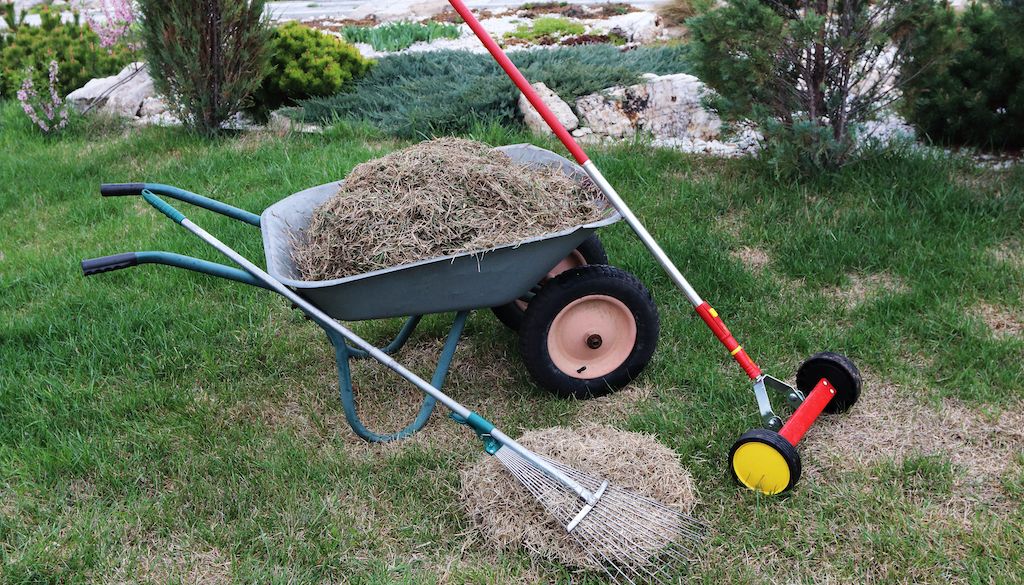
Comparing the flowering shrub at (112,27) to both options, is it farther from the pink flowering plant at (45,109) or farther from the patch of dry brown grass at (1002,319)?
the patch of dry brown grass at (1002,319)

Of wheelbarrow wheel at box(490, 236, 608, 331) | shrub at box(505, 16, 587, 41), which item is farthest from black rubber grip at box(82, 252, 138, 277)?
shrub at box(505, 16, 587, 41)

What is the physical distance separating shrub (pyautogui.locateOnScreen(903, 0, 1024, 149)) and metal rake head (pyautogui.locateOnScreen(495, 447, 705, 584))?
2.87 m

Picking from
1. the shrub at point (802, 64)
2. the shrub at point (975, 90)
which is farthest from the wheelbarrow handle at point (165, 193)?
the shrub at point (975, 90)

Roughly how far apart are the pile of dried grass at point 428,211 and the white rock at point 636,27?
6497 mm

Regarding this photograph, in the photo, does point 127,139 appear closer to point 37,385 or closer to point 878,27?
point 37,385

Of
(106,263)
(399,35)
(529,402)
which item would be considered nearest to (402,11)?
(399,35)

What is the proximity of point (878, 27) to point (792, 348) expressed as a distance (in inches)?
69.9

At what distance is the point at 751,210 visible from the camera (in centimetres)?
423

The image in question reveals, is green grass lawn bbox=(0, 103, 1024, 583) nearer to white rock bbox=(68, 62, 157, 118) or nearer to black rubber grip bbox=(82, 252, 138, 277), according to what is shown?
black rubber grip bbox=(82, 252, 138, 277)

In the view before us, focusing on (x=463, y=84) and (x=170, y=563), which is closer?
(x=170, y=563)

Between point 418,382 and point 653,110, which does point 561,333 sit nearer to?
point 418,382

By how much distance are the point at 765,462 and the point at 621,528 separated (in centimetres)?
50

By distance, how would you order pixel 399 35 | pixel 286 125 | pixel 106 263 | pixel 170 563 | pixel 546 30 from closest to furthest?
pixel 106 263 < pixel 170 563 < pixel 286 125 < pixel 399 35 < pixel 546 30

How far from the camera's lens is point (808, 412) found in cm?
271
